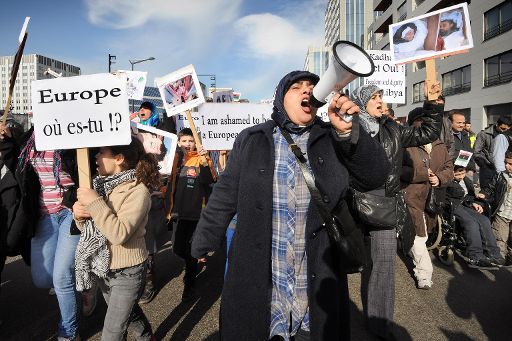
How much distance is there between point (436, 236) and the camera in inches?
195

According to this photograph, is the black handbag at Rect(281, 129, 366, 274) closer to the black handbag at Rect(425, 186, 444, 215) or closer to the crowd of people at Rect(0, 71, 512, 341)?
the crowd of people at Rect(0, 71, 512, 341)

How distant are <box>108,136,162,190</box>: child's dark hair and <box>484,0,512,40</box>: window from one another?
69.4 ft

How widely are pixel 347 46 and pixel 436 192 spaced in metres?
3.56

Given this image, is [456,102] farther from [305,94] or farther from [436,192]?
[305,94]

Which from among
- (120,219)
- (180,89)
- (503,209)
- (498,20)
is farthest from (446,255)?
(498,20)

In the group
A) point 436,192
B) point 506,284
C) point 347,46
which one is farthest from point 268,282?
point 506,284

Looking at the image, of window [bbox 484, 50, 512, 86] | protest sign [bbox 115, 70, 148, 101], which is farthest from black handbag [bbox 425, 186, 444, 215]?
window [bbox 484, 50, 512, 86]

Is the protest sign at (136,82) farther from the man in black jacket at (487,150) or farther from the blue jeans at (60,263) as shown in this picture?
the man in black jacket at (487,150)

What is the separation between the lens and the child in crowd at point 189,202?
4.02m

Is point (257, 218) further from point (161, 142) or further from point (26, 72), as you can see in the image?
point (26, 72)

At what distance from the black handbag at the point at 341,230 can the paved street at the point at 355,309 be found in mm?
1713

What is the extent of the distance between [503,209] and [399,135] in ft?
10.9

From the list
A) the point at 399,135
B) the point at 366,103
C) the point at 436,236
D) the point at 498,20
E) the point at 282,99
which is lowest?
the point at 436,236

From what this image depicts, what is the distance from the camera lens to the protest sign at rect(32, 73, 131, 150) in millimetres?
2217
